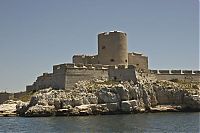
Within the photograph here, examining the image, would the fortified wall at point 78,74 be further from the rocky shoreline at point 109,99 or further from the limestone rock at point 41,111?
the limestone rock at point 41,111

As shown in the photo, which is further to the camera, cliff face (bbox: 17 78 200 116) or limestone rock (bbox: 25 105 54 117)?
cliff face (bbox: 17 78 200 116)

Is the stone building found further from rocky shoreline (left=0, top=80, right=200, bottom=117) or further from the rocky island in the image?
rocky shoreline (left=0, top=80, right=200, bottom=117)

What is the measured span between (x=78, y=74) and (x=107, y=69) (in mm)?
4267

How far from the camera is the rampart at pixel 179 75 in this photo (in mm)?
58125

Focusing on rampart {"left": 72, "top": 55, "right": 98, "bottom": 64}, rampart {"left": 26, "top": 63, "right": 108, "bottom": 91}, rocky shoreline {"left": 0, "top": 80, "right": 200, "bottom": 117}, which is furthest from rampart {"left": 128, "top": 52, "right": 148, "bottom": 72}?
rampart {"left": 26, "top": 63, "right": 108, "bottom": 91}

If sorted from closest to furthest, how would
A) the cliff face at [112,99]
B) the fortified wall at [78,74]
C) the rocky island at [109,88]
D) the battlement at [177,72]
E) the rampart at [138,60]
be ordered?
the cliff face at [112,99], the rocky island at [109,88], the fortified wall at [78,74], the battlement at [177,72], the rampart at [138,60]

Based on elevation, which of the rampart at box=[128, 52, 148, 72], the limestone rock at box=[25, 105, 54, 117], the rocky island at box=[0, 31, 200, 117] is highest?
the rampart at box=[128, 52, 148, 72]

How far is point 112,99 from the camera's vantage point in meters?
46.7

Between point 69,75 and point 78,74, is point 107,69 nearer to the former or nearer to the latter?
point 78,74

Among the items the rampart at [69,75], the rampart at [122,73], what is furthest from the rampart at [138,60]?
the rampart at [69,75]

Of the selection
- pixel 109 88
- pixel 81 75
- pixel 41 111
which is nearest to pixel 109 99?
pixel 109 88

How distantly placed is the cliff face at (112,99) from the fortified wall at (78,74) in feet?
3.48

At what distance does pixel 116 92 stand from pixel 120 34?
12189 millimetres

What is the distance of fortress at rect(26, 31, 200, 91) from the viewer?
168ft
